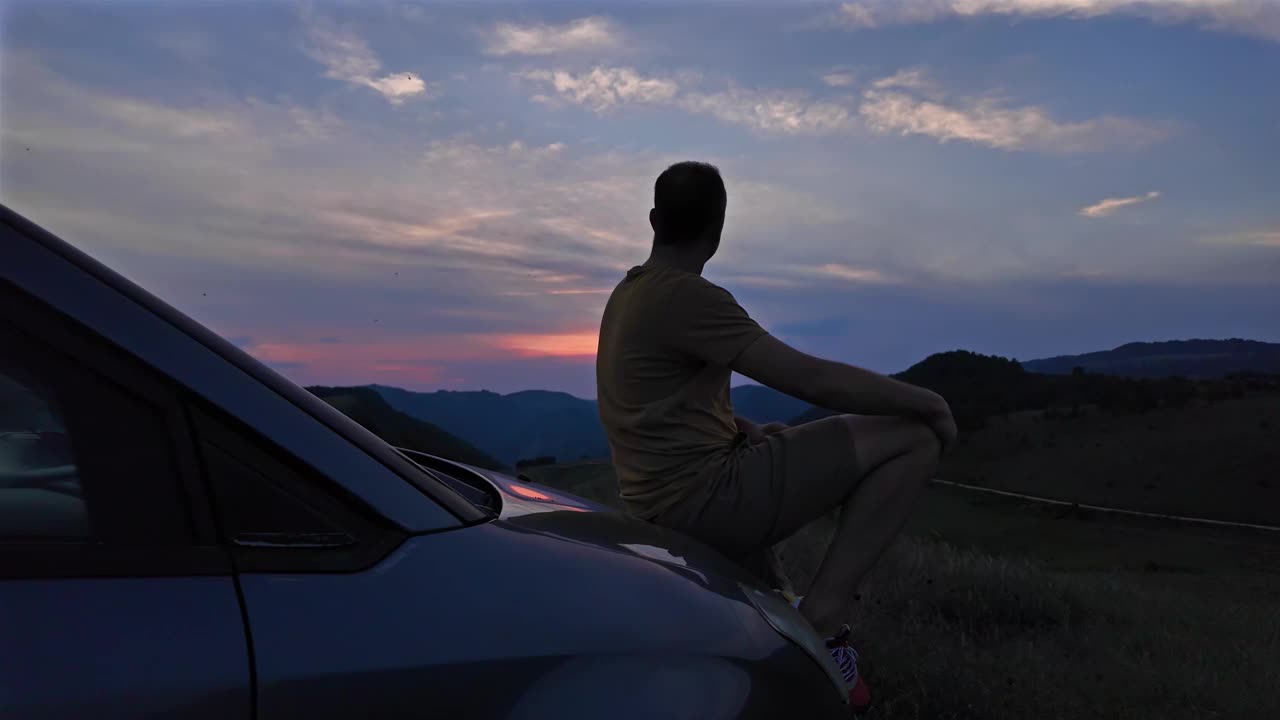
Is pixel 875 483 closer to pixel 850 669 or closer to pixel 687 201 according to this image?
pixel 850 669

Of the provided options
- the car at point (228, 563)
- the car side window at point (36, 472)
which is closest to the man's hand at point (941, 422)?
the car at point (228, 563)

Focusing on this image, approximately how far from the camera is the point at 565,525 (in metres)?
1.82

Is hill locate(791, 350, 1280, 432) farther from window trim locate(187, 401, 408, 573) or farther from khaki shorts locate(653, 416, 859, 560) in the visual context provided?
window trim locate(187, 401, 408, 573)

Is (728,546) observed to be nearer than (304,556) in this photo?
No

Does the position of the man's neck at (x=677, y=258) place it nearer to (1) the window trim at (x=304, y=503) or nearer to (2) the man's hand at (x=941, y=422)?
(2) the man's hand at (x=941, y=422)

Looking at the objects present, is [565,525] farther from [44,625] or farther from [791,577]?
[791,577]

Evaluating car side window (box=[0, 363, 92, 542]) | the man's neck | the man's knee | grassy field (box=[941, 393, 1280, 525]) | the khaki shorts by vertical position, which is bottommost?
grassy field (box=[941, 393, 1280, 525])

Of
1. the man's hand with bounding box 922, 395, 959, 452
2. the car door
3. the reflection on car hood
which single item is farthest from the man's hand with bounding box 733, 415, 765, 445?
the car door

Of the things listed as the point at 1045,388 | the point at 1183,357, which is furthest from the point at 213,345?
the point at 1183,357

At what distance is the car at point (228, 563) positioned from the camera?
1119 mm

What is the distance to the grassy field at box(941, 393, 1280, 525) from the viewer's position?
16297 mm

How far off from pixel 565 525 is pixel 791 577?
3744mm

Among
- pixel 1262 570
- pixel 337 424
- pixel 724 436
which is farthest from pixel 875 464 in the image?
pixel 1262 570

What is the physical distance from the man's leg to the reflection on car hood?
92cm
